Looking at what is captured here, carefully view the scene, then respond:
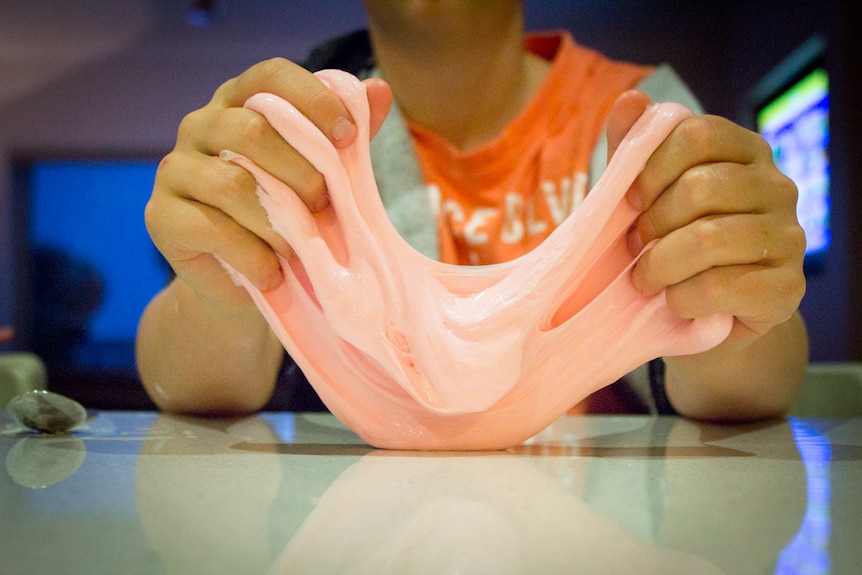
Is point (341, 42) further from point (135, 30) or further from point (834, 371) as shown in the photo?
point (834, 371)

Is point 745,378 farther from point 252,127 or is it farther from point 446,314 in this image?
point 252,127

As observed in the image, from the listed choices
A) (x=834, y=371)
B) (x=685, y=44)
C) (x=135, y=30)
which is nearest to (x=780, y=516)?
(x=834, y=371)

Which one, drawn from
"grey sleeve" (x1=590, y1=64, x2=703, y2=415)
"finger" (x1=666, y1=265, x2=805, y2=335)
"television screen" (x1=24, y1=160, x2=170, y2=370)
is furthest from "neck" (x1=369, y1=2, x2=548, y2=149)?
"television screen" (x1=24, y1=160, x2=170, y2=370)

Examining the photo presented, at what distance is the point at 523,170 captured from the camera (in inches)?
27.9

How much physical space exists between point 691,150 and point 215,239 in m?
0.27

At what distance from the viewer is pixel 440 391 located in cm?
37

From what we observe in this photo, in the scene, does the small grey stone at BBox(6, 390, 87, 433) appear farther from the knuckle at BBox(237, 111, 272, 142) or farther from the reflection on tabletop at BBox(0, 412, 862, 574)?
the knuckle at BBox(237, 111, 272, 142)

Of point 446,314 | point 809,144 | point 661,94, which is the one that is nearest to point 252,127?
point 446,314

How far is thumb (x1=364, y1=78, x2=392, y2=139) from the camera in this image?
358 mm

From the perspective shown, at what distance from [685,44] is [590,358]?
158cm

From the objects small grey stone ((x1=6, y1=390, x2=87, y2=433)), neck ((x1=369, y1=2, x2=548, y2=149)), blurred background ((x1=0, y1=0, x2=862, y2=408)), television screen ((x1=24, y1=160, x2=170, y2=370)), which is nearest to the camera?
small grey stone ((x1=6, y1=390, x2=87, y2=433))

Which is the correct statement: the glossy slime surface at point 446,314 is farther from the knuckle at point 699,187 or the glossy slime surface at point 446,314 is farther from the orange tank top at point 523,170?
the orange tank top at point 523,170

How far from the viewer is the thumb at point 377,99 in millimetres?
358

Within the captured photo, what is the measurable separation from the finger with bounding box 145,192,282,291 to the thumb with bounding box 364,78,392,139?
0.30 feet
